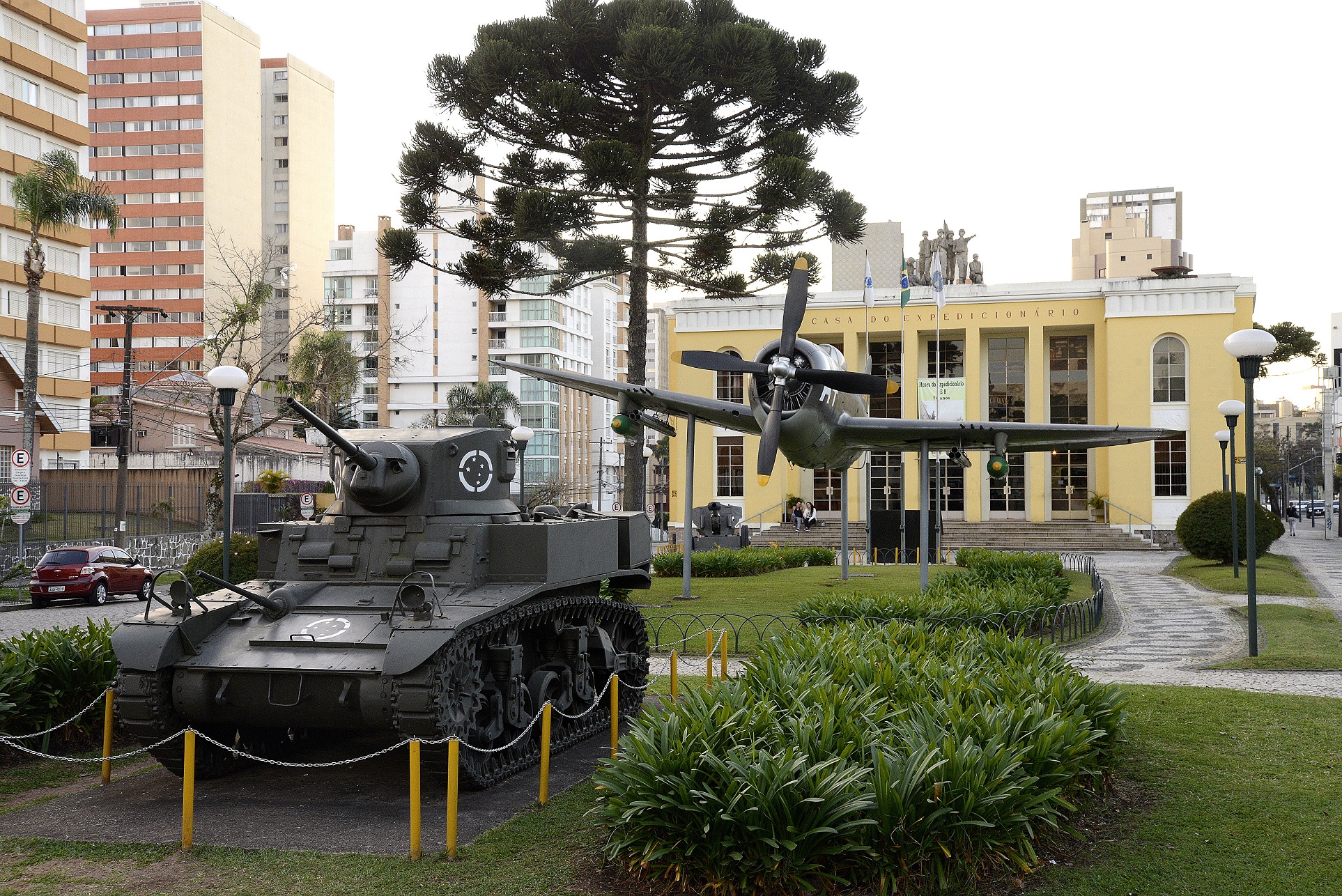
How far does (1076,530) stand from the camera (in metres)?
41.8

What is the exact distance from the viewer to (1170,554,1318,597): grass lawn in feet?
78.3

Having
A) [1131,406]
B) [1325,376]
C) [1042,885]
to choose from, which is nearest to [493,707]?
[1042,885]

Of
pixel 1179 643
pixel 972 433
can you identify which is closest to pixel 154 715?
pixel 1179 643

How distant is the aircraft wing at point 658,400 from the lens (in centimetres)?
2103

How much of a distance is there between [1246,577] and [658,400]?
1469cm

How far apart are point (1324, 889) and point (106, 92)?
273ft

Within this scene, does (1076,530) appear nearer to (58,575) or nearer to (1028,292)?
(1028,292)

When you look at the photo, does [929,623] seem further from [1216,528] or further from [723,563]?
[1216,528]

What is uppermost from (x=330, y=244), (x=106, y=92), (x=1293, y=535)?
(x=106, y=92)

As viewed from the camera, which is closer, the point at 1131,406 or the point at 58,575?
the point at 58,575

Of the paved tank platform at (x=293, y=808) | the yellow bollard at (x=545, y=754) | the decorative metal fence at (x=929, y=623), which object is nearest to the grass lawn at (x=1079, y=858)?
the yellow bollard at (x=545, y=754)

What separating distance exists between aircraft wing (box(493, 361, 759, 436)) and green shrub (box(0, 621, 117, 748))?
10882mm

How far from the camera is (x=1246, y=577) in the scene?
85.9 ft

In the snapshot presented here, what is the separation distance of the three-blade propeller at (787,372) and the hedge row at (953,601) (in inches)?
110
